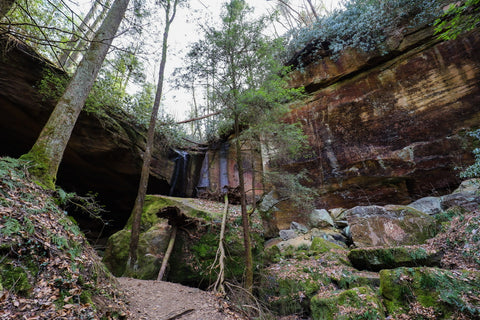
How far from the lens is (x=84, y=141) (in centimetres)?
1014

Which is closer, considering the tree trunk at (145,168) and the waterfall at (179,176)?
the tree trunk at (145,168)

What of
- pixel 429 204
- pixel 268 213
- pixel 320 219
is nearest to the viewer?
pixel 429 204

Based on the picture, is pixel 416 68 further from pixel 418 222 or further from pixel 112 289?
pixel 112 289

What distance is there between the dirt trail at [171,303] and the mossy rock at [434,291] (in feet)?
9.86

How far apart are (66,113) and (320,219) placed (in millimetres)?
9905

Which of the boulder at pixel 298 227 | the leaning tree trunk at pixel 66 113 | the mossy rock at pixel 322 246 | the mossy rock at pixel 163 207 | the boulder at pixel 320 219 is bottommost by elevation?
the mossy rock at pixel 322 246

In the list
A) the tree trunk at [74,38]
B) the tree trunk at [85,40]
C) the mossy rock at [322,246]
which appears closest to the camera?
the tree trunk at [74,38]

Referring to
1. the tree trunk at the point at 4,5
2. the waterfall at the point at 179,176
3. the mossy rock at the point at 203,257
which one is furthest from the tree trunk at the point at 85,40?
the waterfall at the point at 179,176

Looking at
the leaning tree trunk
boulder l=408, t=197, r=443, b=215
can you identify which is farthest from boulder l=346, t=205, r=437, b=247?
the leaning tree trunk

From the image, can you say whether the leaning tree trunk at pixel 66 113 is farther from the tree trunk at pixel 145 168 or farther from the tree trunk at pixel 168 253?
the tree trunk at pixel 168 253

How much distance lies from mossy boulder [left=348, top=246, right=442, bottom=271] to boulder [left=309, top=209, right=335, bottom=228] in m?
3.35

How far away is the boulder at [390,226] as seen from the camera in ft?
22.2

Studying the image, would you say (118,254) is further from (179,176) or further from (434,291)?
(434,291)

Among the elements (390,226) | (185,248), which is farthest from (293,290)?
(390,226)
